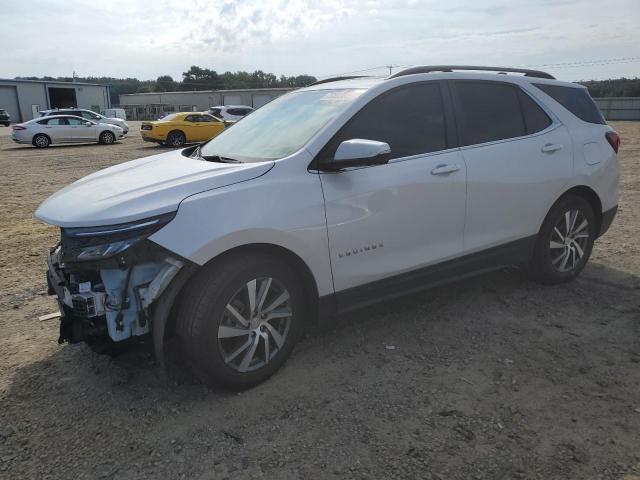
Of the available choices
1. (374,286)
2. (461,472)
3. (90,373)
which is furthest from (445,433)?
(90,373)

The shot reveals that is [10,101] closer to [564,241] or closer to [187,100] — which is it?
[187,100]

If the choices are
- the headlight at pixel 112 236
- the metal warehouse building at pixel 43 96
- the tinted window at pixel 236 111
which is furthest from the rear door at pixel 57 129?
the metal warehouse building at pixel 43 96

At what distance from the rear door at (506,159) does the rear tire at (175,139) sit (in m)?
19.3

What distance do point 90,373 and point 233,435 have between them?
1.24 meters

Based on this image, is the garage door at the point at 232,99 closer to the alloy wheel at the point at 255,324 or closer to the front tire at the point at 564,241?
the front tire at the point at 564,241

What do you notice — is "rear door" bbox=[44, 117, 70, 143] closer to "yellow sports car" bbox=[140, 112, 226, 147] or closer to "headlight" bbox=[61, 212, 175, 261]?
"yellow sports car" bbox=[140, 112, 226, 147]

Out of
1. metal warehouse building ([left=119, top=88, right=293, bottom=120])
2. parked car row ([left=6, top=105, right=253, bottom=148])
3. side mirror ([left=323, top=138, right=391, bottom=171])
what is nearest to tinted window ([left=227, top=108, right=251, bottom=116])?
parked car row ([left=6, top=105, right=253, bottom=148])

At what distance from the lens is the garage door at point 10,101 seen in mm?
56562

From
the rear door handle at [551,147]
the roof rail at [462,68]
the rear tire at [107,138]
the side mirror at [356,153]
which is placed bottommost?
the rear door handle at [551,147]

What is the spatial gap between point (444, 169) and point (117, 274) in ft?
7.55

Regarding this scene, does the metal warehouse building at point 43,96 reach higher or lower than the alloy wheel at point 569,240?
higher

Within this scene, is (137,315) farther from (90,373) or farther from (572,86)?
(572,86)

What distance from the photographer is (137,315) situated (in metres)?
2.89

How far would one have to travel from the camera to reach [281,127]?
12.5 feet
